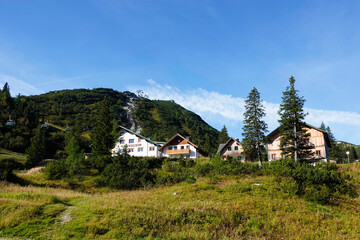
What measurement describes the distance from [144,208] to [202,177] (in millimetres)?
16786

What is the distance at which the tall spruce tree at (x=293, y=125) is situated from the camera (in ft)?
111

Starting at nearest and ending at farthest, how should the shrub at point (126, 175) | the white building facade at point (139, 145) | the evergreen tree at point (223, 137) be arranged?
the shrub at point (126, 175), the white building facade at point (139, 145), the evergreen tree at point (223, 137)

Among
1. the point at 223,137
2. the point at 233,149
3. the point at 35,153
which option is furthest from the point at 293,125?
the point at 223,137

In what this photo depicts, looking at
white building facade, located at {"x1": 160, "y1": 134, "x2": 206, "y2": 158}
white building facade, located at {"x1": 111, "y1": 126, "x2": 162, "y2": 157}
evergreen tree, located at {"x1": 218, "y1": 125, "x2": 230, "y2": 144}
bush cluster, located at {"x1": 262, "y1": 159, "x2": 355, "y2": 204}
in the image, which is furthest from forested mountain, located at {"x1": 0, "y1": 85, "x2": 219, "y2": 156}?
bush cluster, located at {"x1": 262, "y1": 159, "x2": 355, "y2": 204}

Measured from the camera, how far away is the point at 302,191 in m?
19.6

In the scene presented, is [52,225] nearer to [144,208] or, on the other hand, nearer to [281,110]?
[144,208]

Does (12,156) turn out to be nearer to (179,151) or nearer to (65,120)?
(179,151)

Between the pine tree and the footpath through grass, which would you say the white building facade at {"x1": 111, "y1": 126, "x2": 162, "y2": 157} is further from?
the footpath through grass

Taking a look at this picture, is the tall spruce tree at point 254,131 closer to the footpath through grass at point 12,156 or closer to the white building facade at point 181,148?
the white building facade at point 181,148

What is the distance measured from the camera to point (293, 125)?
113ft

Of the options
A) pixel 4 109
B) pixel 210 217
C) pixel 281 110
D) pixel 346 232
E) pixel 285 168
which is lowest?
pixel 346 232

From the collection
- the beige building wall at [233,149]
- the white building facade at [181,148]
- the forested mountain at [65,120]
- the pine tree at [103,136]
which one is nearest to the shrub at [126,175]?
the pine tree at [103,136]

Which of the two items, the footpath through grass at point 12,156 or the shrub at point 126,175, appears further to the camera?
the footpath through grass at point 12,156

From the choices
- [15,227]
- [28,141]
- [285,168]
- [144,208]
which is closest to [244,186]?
[285,168]
